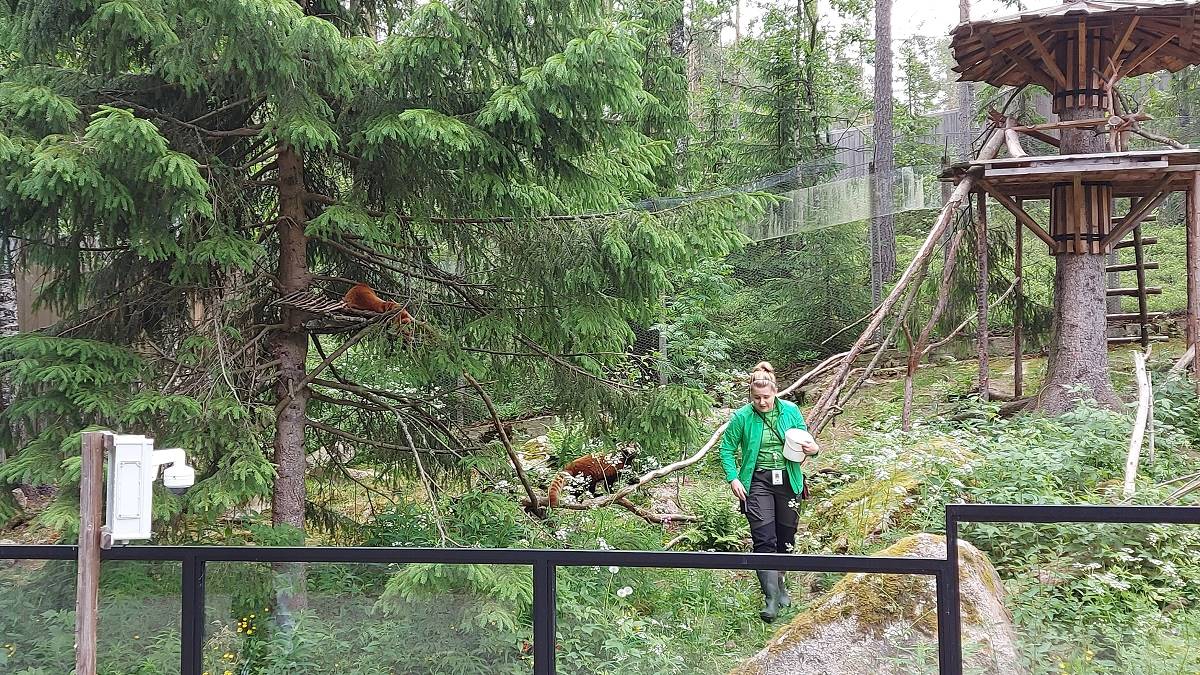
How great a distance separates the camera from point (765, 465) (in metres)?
5.62

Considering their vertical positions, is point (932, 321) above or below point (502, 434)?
above

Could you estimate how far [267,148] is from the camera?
268 inches

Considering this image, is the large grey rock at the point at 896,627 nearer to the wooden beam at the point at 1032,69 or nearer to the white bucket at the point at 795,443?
the white bucket at the point at 795,443

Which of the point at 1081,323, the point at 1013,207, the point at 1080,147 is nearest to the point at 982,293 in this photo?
the point at 1013,207

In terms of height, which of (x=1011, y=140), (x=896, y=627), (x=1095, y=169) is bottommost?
(x=896, y=627)

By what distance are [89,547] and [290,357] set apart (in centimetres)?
317

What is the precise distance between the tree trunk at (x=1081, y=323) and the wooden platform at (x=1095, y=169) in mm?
831

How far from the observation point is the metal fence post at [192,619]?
450 cm

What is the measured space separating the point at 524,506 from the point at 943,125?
68.3 ft

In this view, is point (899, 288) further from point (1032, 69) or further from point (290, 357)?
point (290, 357)

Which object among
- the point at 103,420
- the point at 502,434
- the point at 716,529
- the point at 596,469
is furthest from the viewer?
the point at 596,469

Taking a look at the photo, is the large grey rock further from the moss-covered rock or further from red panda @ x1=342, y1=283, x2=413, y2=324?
red panda @ x1=342, y1=283, x2=413, y2=324

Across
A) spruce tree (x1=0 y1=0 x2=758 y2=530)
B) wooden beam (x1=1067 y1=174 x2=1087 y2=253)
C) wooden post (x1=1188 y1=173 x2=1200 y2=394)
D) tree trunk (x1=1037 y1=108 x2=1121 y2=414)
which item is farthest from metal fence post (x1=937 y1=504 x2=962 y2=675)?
wooden beam (x1=1067 y1=174 x2=1087 y2=253)

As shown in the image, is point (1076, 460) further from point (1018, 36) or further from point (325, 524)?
point (325, 524)
